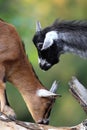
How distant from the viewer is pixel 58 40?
5.91 metres

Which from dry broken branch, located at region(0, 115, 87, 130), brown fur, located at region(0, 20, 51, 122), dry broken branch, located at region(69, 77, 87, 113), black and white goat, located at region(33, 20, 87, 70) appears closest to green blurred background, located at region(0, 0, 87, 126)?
black and white goat, located at region(33, 20, 87, 70)

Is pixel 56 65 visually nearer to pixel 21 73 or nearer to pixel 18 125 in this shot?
Answer: pixel 21 73

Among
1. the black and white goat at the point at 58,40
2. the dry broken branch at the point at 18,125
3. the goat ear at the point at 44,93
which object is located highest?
the black and white goat at the point at 58,40

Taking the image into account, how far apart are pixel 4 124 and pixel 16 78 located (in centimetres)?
85

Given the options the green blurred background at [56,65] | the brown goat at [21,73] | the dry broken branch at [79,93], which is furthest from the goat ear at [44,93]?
the green blurred background at [56,65]

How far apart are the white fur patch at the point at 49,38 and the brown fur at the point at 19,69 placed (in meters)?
0.43

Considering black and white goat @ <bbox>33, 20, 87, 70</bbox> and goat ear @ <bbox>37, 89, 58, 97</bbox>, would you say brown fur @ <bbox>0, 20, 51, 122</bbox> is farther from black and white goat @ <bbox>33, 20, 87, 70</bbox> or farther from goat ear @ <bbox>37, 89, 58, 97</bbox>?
black and white goat @ <bbox>33, 20, 87, 70</bbox>

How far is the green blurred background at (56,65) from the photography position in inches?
361

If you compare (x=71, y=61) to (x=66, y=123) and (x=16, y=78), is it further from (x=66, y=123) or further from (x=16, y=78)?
(x=16, y=78)

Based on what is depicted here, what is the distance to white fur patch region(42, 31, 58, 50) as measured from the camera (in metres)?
5.70

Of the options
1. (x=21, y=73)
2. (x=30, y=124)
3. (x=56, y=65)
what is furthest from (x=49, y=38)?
(x=56, y=65)

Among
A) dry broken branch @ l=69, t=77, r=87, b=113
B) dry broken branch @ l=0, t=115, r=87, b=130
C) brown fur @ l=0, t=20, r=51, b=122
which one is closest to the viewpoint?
dry broken branch @ l=0, t=115, r=87, b=130

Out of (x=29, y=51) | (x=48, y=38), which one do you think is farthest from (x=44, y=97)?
(x=29, y=51)

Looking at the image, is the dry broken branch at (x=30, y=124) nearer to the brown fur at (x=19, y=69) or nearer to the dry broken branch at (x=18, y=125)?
the dry broken branch at (x=18, y=125)
